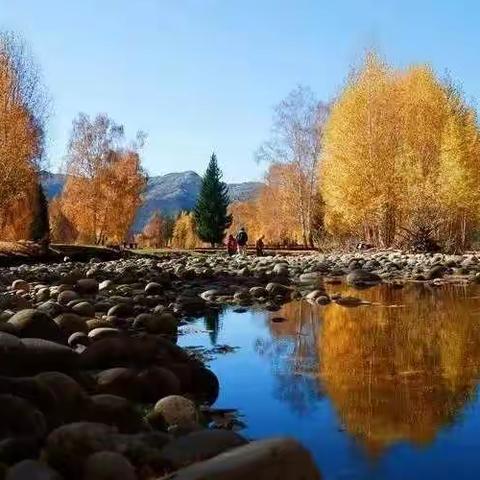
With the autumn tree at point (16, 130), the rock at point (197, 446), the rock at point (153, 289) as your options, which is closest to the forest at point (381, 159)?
the autumn tree at point (16, 130)

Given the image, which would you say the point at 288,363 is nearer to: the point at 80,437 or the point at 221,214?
the point at 80,437

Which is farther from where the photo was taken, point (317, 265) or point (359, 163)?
point (359, 163)

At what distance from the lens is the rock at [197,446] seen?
326cm

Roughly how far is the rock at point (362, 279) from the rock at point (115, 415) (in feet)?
36.5

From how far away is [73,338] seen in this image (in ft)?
20.1

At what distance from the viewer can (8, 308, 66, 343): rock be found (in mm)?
5777

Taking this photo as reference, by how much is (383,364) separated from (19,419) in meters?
3.51

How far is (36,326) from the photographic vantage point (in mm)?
5840

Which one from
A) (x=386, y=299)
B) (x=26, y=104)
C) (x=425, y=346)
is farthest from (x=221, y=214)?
(x=425, y=346)

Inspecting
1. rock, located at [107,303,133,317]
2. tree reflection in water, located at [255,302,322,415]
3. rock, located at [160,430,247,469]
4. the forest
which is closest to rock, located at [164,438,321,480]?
rock, located at [160,430,247,469]

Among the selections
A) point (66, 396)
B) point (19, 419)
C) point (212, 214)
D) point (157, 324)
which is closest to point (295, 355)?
point (157, 324)

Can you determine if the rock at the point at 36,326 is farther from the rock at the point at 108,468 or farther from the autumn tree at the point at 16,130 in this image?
the autumn tree at the point at 16,130

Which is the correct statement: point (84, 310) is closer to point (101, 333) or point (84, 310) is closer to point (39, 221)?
point (101, 333)

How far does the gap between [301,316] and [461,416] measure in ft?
16.4
